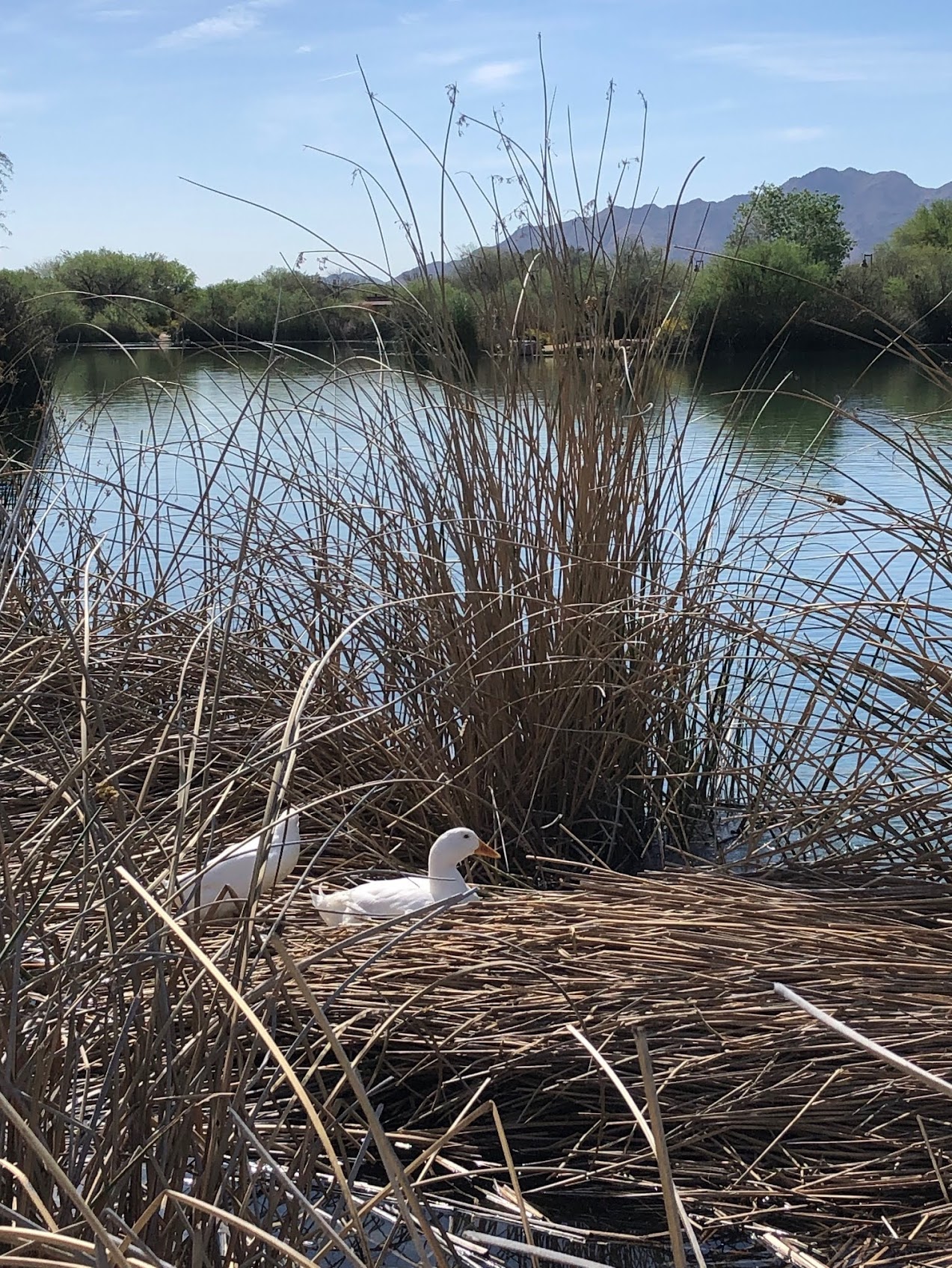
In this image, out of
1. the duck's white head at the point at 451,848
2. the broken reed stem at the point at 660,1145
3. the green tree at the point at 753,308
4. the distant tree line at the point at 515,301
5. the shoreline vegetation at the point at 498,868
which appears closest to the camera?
the broken reed stem at the point at 660,1145

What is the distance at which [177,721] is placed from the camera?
139 centimetres

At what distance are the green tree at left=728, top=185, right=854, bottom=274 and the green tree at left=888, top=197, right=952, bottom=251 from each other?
1817 millimetres

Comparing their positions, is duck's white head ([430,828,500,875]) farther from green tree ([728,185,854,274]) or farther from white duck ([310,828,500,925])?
green tree ([728,185,854,274])

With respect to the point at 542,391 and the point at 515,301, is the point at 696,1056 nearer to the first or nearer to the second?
the point at 542,391

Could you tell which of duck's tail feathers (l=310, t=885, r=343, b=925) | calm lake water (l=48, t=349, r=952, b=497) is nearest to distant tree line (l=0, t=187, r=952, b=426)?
calm lake water (l=48, t=349, r=952, b=497)

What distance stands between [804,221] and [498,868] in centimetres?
4497

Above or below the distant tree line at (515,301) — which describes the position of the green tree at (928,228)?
above

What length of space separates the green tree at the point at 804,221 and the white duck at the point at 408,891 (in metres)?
40.3

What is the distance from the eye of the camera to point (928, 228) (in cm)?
4244

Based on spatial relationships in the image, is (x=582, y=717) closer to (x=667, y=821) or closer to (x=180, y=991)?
(x=667, y=821)

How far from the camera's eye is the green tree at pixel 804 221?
40469 mm

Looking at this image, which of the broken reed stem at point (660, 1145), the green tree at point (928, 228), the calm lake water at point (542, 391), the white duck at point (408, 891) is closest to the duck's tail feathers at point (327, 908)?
the white duck at point (408, 891)

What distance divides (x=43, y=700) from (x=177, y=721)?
2.02 m

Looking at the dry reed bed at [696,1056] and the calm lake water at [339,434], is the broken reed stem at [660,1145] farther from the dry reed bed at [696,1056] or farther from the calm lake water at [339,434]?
the calm lake water at [339,434]
